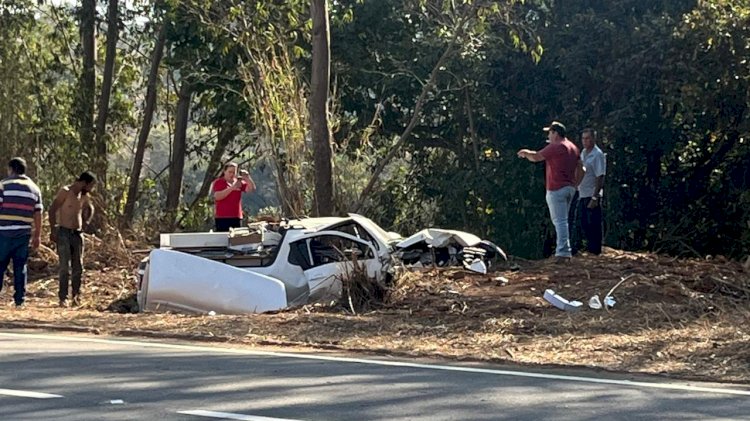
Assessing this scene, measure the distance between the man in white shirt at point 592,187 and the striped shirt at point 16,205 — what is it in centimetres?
692

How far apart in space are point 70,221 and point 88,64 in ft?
48.4

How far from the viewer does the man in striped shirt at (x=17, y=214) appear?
14117 mm

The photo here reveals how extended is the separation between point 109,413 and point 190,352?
2.94m

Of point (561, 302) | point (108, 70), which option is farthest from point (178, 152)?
point (561, 302)

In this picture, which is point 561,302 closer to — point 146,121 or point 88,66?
point 88,66

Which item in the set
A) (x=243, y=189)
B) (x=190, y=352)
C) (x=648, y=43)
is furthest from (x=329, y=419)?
(x=648, y=43)

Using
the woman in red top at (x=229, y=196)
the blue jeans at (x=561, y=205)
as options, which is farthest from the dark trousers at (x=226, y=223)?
the blue jeans at (x=561, y=205)

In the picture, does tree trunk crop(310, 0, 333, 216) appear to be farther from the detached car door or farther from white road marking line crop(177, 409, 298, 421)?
white road marking line crop(177, 409, 298, 421)

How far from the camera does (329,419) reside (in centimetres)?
742

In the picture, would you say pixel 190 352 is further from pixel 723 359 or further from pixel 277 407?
pixel 723 359

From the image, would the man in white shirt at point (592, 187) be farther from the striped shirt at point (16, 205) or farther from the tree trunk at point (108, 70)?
the tree trunk at point (108, 70)

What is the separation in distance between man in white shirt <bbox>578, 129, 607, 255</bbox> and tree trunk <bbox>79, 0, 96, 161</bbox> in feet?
48.4

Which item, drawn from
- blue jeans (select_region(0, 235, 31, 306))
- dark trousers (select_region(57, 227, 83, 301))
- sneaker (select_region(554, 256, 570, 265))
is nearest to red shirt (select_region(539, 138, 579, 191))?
sneaker (select_region(554, 256, 570, 265))

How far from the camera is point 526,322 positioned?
39.6ft
